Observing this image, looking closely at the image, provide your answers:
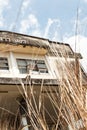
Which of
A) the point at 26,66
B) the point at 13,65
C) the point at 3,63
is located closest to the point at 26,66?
the point at 26,66

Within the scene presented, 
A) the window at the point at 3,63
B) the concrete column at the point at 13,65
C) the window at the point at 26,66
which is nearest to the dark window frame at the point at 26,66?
the window at the point at 26,66

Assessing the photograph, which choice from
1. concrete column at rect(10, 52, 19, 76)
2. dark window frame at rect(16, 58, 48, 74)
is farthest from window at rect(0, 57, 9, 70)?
dark window frame at rect(16, 58, 48, 74)

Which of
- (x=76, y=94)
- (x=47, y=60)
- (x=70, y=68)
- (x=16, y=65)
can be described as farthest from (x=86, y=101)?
(x=47, y=60)

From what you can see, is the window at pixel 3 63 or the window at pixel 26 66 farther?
the window at pixel 26 66

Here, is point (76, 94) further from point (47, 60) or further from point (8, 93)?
point (47, 60)

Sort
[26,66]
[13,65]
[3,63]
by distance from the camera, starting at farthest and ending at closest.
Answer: [26,66] → [13,65] → [3,63]

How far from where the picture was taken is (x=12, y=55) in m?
13.1

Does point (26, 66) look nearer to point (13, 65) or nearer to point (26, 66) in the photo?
point (26, 66)

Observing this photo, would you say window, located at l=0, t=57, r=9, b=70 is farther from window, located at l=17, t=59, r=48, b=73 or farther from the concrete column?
window, located at l=17, t=59, r=48, b=73

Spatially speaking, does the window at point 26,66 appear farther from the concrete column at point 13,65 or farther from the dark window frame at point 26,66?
the concrete column at point 13,65

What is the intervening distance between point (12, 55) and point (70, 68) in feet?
38.3

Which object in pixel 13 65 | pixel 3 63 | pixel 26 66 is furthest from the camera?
pixel 26 66

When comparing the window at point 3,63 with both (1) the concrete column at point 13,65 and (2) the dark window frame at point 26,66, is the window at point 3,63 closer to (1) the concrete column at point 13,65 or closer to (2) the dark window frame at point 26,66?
(1) the concrete column at point 13,65

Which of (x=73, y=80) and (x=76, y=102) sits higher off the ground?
(x=73, y=80)
